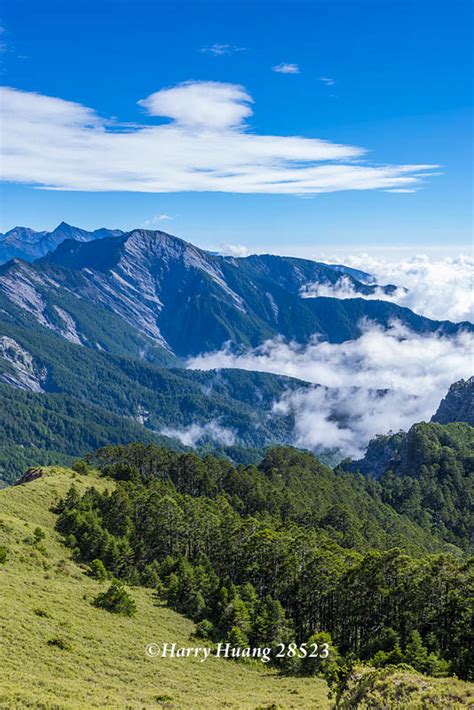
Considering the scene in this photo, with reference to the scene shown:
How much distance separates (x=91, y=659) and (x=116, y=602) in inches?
803

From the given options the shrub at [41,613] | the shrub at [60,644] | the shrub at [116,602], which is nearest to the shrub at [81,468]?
the shrub at [116,602]

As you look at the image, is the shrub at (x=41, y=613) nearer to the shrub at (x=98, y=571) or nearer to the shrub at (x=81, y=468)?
Result: the shrub at (x=98, y=571)

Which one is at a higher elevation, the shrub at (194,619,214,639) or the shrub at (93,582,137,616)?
the shrub at (93,582,137,616)

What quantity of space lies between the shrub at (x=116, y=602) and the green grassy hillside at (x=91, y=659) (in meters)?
1.40

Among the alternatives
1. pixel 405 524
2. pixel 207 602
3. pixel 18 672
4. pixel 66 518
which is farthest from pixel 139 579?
pixel 405 524

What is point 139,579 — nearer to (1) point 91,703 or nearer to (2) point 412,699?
(1) point 91,703

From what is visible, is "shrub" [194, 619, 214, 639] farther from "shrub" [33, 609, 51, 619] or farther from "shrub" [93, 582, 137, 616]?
"shrub" [33, 609, 51, 619]

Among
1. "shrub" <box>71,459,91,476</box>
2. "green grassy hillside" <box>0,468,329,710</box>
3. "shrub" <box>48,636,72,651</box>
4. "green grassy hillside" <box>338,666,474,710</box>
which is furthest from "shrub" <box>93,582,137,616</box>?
"shrub" <box>71,459,91,476</box>

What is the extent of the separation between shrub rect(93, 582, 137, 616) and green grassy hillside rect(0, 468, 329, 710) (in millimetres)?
1402

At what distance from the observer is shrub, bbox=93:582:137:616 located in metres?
70.0

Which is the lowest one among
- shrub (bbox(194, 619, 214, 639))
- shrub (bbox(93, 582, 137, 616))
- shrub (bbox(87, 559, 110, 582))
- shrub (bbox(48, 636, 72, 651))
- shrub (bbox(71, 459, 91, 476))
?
shrub (bbox(194, 619, 214, 639))

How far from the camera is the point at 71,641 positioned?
53.4m

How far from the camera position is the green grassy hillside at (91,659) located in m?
41.8

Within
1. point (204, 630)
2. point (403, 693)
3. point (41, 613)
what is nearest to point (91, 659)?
point (41, 613)
